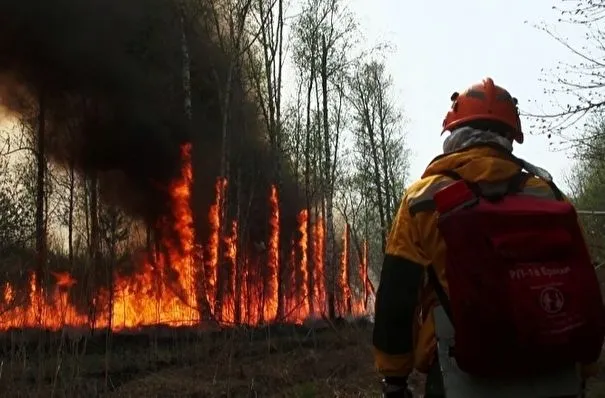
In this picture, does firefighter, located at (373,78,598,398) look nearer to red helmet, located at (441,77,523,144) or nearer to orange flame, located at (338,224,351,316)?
red helmet, located at (441,77,523,144)

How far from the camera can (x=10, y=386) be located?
204 inches

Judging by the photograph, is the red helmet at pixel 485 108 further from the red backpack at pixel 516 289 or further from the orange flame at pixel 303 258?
the orange flame at pixel 303 258

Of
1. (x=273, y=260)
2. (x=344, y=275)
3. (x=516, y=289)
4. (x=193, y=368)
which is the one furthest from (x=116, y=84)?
(x=516, y=289)

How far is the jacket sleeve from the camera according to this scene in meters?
1.92

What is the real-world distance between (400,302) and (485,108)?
73 cm

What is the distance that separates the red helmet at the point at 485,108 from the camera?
215cm

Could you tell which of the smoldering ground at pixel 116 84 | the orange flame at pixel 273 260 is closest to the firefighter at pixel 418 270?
the smoldering ground at pixel 116 84

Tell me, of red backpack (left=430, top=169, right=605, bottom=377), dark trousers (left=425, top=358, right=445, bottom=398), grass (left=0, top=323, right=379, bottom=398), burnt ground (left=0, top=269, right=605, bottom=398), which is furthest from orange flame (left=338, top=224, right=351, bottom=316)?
red backpack (left=430, top=169, right=605, bottom=377)

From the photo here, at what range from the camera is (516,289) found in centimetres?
171

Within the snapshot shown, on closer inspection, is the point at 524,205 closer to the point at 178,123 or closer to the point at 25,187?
the point at 178,123

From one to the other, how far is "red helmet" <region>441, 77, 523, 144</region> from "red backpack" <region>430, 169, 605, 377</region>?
43 cm

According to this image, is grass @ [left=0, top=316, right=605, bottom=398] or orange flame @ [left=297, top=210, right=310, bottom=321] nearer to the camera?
grass @ [left=0, top=316, right=605, bottom=398]

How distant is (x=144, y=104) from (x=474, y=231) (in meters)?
16.2

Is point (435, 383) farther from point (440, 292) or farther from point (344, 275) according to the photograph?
point (344, 275)
